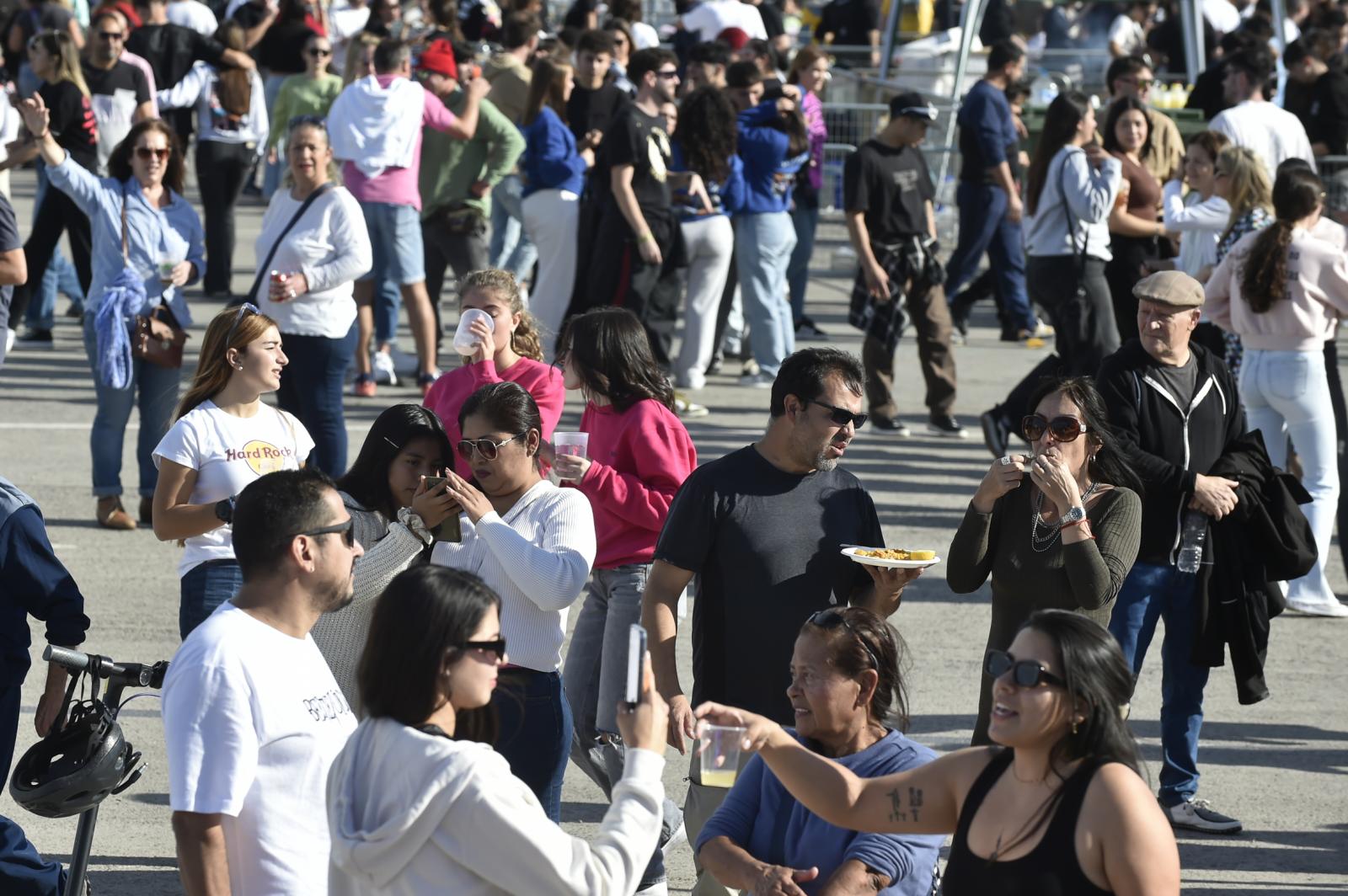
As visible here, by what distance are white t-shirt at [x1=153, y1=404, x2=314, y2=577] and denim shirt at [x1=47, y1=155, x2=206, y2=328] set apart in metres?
3.59

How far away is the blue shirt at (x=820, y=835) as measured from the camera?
4.07 meters

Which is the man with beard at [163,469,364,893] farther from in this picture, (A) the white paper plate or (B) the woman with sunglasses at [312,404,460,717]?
(A) the white paper plate

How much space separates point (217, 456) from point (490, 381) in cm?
99

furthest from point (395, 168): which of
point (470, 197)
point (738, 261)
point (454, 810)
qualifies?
point (454, 810)

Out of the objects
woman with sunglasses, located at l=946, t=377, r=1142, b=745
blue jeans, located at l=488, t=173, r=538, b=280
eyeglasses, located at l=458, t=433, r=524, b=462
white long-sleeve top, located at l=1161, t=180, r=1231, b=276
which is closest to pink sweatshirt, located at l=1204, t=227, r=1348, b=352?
white long-sleeve top, located at l=1161, t=180, r=1231, b=276

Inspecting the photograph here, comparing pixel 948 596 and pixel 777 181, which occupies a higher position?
pixel 777 181

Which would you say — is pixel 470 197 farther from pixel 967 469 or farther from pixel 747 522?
pixel 747 522

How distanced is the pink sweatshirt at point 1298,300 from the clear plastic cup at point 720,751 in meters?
5.20

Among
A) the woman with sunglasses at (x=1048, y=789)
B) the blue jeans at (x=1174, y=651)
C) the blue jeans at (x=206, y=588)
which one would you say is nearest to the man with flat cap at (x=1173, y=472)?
the blue jeans at (x=1174, y=651)

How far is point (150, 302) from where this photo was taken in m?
9.33

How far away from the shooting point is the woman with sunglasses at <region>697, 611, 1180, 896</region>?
340 centimetres

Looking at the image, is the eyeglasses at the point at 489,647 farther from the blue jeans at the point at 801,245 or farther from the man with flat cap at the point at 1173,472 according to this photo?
the blue jeans at the point at 801,245

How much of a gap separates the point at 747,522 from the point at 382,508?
1.05m

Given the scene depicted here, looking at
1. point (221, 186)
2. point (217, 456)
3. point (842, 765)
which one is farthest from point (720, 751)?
point (221, 186)
